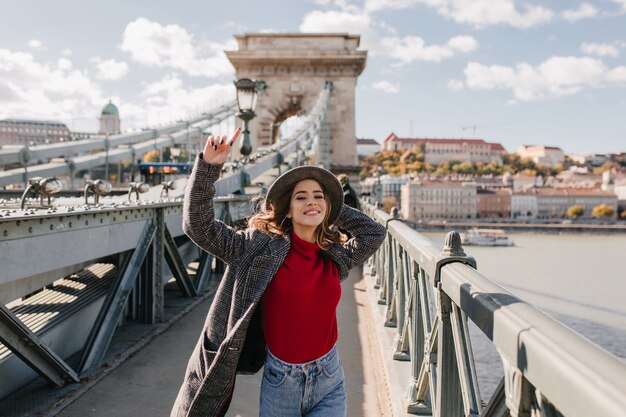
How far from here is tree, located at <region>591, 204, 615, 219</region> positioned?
2787 inches

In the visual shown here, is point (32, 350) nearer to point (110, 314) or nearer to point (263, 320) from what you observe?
point (110, 314)

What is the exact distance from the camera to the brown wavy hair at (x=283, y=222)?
1753mm

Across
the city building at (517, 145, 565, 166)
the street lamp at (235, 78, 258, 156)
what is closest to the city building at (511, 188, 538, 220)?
the city building at (517, 145, 565, 166)

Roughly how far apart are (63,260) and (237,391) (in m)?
A: 1.08

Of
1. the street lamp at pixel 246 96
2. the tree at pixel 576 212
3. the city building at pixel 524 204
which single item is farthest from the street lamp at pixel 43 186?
the city building at pixel 524 204

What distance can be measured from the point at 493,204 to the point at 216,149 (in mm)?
83558

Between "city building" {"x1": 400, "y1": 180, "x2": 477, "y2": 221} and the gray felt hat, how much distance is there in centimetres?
7373

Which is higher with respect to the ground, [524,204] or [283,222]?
[283,222]

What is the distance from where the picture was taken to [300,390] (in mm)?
1626

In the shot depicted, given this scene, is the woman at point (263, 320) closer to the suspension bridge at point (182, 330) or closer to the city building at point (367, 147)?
the suspension bridge at point (182, 330)

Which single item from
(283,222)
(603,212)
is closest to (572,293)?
(283,222)

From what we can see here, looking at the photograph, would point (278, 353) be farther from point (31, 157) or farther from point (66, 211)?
point (31, 157)

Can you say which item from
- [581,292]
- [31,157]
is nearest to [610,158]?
[581,292]

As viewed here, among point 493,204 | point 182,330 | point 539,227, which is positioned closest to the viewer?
point 182,330
